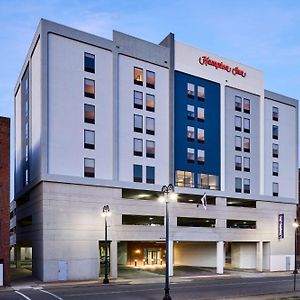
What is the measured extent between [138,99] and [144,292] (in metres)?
25.8

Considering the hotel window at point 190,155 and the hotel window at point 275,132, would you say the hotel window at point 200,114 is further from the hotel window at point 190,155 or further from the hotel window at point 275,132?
the hotel window at point 275,132

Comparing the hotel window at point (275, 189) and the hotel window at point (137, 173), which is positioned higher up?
the hotel window at point (137, 173)

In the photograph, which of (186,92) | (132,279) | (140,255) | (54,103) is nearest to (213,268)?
(140,255)

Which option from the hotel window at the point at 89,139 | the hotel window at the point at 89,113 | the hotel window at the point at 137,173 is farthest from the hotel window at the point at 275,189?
the hotel window at the point at 89,113

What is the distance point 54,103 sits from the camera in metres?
49.9

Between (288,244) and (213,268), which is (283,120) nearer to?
(288,244)

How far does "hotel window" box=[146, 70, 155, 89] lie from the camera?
187ft

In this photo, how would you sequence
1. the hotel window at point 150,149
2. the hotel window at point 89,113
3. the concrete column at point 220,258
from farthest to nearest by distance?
the concrete column at point 220,258
the hotel window at point 150,149
the hotel window at point 89,113

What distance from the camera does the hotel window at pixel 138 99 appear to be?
2199 inches

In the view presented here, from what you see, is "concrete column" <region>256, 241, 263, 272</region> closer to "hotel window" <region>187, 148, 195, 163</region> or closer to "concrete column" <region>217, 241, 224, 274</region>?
"concrete column" <region>217, 241, 224, 274</region>

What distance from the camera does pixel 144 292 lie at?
37.9 m

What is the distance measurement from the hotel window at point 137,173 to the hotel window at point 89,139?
6294 mm

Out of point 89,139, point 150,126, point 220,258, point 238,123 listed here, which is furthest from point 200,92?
point 220,258

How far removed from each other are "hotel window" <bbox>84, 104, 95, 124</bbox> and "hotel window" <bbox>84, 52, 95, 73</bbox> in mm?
4213
